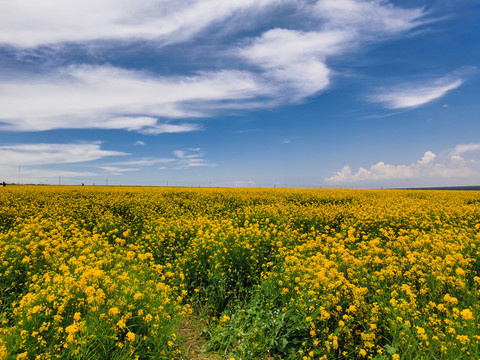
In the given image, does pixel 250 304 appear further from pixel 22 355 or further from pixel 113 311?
pixel 22 355

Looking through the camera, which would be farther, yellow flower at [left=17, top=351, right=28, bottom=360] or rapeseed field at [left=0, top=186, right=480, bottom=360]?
rapeseed field at [left=0, top=186, right=480, bottom=360]

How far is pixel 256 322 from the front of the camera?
14.1 feet

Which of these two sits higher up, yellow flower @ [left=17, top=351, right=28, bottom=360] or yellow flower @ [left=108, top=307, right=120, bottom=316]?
yellow flower @ [left=108, top=307, right=120, bottom=316]

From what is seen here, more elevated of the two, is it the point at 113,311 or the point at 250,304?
the point at 113,311

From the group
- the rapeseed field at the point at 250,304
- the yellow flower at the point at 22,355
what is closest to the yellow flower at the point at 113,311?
the rapeseed field at the point at 250,304

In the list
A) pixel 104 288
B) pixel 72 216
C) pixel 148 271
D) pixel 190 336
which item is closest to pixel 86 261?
pixel 148 271

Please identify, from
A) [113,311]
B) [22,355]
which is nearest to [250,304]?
[113,311]

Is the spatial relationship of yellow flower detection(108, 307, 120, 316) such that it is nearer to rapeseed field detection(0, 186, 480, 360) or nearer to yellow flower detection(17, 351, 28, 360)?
rapeseed field detection(0, 186, 480, 360)

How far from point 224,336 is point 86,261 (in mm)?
3089

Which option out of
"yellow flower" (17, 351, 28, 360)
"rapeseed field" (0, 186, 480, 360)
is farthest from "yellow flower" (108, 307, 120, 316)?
"yellow flower" (17, 351, 28, 360)

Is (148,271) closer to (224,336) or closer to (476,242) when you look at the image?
(224,336)

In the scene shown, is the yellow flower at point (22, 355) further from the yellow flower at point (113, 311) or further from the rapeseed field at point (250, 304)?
the yellow flower at point (113, 311)

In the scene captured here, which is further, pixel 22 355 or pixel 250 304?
pixel 250 304

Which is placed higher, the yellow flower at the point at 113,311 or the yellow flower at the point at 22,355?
the yellow flower at the point at 113,311
